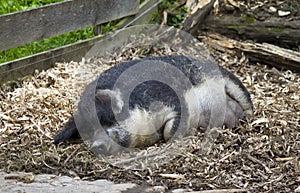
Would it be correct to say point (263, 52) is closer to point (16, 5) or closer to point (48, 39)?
point (48, 39)

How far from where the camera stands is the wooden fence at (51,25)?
6196mm

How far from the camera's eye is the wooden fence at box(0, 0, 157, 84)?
6196mm

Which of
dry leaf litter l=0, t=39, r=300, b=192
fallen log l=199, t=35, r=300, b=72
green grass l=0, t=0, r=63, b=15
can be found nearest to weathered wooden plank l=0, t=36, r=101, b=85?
dry leaf litter l=0, t=39, r=300, b=192

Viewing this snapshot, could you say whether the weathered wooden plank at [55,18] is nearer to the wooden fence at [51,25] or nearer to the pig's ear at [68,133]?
the wooden fence at [51,25]

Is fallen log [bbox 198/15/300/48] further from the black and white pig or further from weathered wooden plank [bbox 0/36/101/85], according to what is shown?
the black and white pig

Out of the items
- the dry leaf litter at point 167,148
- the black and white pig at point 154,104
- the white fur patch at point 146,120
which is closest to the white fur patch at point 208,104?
the black and white pig at point 154,104

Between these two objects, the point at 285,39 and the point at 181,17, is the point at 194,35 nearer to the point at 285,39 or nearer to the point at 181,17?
the point at 181,17

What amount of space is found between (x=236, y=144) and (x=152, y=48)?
2.64m

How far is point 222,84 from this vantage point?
217 inches

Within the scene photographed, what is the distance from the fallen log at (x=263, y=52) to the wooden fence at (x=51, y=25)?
1.21 metres

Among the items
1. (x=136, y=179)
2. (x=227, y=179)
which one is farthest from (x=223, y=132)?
(x=136, y=179)

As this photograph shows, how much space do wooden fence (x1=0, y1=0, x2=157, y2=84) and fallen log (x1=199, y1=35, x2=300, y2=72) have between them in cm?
121

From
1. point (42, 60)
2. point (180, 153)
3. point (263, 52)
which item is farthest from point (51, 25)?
point (263, 52)

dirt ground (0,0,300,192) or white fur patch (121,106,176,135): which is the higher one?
white fur patch (121,106,176,135)
